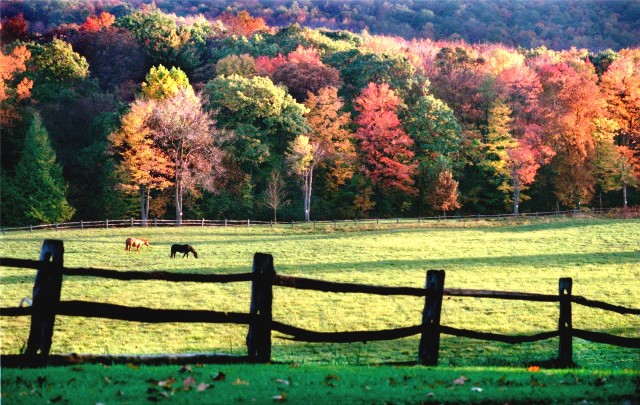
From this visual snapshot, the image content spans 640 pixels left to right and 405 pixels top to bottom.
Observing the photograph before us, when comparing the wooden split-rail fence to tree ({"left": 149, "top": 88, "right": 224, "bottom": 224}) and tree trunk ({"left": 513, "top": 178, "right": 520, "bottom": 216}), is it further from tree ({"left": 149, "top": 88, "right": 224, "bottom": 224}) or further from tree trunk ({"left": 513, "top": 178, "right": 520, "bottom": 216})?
tree trunk ({"left": 513, "top": 178, "right": 520, "bottom": 216})

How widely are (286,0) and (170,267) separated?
9616cm

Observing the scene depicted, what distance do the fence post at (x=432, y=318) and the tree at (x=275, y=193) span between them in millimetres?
51369

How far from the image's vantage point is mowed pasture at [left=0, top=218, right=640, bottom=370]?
1745 centimetres

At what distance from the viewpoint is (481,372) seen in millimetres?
9258

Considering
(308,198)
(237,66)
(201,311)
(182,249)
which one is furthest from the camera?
(237,66)

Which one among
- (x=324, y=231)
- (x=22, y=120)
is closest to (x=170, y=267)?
(x=324, y=231)

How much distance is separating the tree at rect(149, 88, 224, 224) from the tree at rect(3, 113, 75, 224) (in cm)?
1012

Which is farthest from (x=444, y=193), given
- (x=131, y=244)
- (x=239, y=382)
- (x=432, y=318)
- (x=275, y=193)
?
(x=239, y=382)

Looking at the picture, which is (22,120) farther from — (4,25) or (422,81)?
(422,81)

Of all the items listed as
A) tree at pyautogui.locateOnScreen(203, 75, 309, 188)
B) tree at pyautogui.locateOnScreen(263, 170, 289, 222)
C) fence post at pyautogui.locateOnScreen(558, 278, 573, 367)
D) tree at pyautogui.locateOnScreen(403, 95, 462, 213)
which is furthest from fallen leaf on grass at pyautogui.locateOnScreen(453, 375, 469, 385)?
tree at pyautogui.locateOnScreen(403, 95, 462, 213)

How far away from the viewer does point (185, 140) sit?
58.9 m

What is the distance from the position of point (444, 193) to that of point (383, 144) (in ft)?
27.6

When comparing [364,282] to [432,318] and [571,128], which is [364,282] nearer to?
[432,318]

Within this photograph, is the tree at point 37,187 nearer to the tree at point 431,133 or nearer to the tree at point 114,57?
the tree at point 114,57
